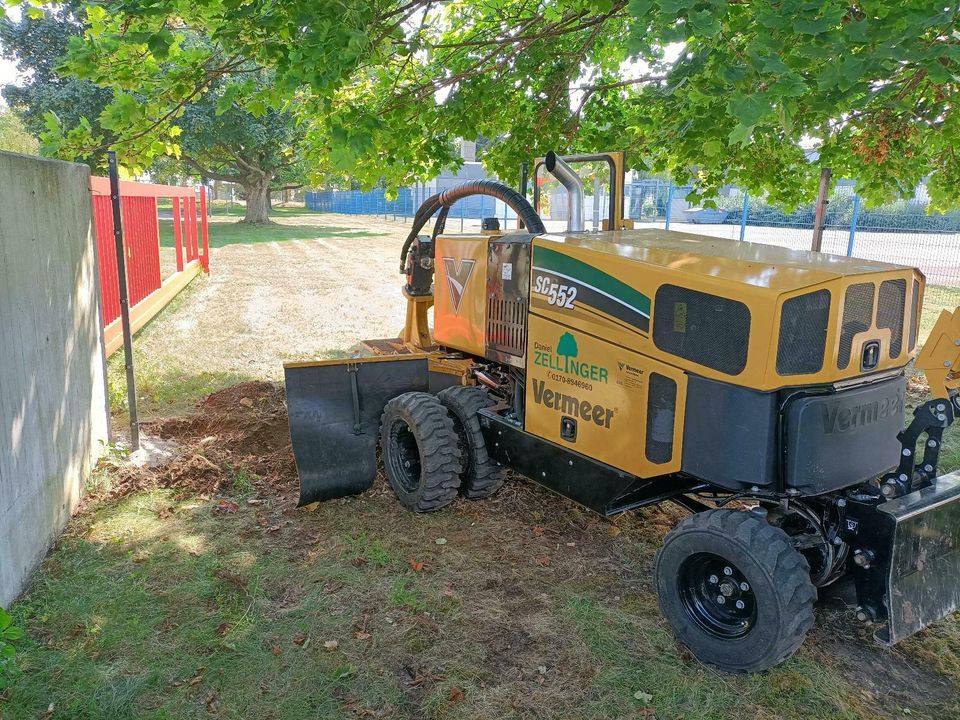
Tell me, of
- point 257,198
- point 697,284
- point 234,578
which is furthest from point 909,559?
point 257,198

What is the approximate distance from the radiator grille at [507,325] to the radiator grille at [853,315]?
177 centimetres

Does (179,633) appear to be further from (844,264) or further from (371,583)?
(844,264)

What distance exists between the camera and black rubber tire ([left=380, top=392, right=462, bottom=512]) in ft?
15.5

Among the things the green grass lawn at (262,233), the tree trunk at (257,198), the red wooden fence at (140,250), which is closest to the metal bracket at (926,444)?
the red wooden fence at (140,250)

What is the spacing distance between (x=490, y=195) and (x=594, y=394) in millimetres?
1885

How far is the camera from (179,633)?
143 inches

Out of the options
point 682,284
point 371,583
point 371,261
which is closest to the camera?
point 682,284

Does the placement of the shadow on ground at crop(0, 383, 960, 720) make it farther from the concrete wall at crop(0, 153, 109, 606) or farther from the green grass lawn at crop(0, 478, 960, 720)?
the concrete wall at crop(0, 153, 109, 606)

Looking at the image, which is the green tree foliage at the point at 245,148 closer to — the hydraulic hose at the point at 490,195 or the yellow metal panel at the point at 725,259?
the hydraulic hose at the point at 490,195

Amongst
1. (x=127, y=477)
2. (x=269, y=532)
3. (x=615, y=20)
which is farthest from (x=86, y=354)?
(x=615, y=20)

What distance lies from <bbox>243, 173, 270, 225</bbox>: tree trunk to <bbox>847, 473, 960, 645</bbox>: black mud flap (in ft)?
119

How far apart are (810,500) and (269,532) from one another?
3.10 m

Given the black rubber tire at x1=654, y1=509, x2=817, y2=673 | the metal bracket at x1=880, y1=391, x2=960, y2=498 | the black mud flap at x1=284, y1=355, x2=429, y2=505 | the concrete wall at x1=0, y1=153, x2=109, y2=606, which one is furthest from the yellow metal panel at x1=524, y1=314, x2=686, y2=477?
the concrete wall at x1=0, y1=153, x2=109, y2=606

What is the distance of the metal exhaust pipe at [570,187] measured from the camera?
4.67 metres
